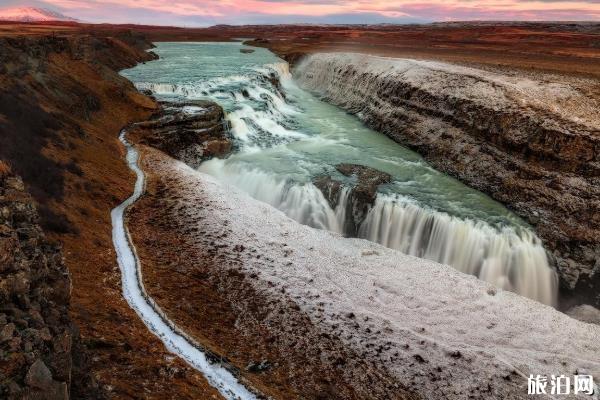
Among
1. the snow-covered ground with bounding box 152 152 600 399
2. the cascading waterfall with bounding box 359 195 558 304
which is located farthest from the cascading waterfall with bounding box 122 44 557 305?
the snow-covered ground with bounding box 152 152 600 399

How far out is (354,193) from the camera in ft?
71.3

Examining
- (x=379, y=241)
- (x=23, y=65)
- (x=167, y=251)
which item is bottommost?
(x=379, y=241)

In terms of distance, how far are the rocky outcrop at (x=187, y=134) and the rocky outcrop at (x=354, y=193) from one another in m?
8.57

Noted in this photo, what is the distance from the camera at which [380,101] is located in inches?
1508

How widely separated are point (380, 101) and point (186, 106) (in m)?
18.4

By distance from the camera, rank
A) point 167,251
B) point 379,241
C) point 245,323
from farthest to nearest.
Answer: point 379,241 < point 167,251 < point 245,323

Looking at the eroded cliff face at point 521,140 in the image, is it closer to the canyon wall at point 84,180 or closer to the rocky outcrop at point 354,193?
the rocky outcrop at point 354,193

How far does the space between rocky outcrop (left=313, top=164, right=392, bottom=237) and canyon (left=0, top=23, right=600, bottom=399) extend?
170 millimetres

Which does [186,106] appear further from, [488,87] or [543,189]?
[543,189]

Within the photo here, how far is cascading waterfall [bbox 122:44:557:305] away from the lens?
18.6 metres

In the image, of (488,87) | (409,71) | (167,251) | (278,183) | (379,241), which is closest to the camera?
(167,251)

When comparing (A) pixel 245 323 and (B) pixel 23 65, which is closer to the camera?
(A) pixel 245 323

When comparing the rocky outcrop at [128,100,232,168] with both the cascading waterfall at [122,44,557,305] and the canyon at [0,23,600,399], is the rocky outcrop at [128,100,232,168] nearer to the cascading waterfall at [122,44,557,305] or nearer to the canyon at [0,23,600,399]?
the canyon at [0,23,600,399]

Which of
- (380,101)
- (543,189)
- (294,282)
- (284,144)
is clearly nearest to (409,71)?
(380,101)
